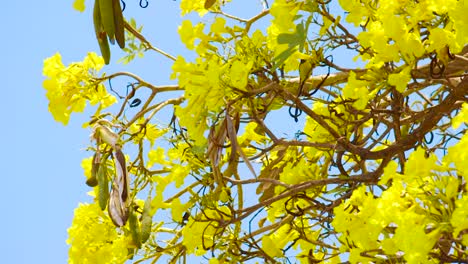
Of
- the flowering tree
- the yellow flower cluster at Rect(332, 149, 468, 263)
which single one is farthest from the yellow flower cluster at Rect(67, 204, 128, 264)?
the yellow flower cluster at Rect(332, 149, 468, 263)

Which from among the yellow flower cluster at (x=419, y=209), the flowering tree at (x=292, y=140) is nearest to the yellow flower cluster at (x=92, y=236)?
the flowering tree at (x=292, y=140)

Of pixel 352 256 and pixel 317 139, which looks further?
pixel 317 139

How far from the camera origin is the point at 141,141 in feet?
10.4

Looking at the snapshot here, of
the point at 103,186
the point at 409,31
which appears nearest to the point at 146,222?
the point at 103,186

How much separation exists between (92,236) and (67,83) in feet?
1.51

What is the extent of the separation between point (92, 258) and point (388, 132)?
98 cm

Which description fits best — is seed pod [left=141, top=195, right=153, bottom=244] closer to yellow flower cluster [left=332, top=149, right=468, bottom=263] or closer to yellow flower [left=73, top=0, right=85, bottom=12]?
yellow flower [left=73, top=0, right=85, bottom=12]

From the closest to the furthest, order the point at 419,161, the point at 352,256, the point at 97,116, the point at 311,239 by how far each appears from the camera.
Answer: the point at 419,161 < the point at 352,256 < the point at 311,239 < the point at 97,116

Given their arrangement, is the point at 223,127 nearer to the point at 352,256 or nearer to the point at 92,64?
the point at 352,256

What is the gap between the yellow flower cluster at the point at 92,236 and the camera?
3.27m

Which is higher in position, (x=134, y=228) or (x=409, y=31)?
(x=134, y=228)

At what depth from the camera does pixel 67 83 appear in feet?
10.8

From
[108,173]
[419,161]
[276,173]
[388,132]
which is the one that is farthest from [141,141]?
[419,161]

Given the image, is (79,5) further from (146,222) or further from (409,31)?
(409,31)
